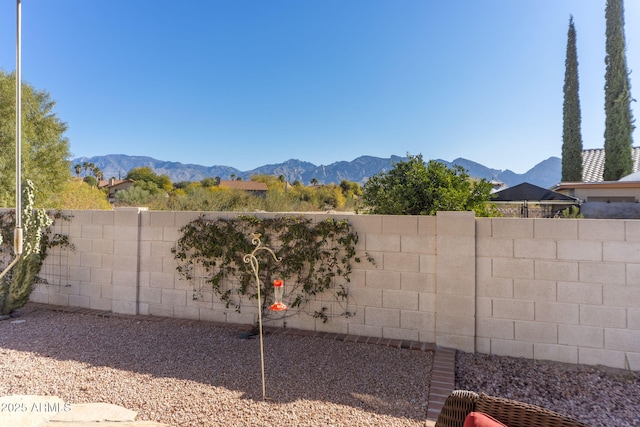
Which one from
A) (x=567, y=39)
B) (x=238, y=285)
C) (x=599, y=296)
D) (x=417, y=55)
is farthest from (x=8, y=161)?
(x=567, y=39)

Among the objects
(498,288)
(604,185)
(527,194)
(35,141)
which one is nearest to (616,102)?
(604,185)

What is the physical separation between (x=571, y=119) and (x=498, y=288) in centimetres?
1939

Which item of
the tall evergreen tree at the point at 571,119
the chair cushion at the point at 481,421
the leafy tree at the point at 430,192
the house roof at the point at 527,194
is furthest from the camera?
the tall evergreen tree at the point at 571,119

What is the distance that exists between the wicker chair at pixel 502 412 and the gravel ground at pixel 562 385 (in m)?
1.70

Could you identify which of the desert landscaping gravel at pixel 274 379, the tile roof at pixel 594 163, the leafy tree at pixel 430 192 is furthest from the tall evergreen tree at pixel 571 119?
the desert landscaping gravel at pixel 274 379

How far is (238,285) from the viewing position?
191 inches

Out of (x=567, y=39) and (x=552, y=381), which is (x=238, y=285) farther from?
(x=567, y=39)

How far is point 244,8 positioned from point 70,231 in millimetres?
8897

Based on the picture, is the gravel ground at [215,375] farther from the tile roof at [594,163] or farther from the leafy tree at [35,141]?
the tile roof at [594,163]

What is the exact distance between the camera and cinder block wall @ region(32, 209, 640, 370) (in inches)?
138

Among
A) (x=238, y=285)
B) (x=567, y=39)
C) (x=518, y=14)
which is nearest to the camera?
(x=238, y=285)

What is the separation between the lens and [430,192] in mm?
5145

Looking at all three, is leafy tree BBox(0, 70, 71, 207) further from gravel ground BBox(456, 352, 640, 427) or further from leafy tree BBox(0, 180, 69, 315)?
gravel ground BBox(456, 352, 640, 427)

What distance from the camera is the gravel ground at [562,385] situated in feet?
8.96
